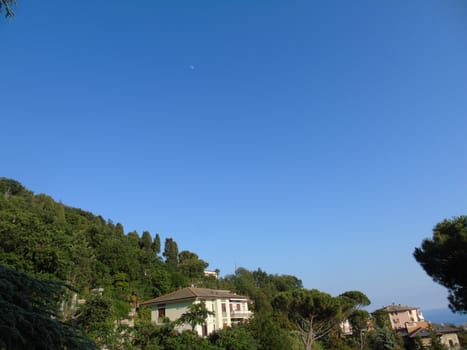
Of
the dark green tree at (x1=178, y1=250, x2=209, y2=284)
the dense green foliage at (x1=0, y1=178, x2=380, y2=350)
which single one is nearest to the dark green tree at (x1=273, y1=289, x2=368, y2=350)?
the dense green foliage at (x1=0, y1=178, x2=380, y2=350)

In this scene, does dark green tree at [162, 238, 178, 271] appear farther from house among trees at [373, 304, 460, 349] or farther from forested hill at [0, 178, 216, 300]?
house among trees at [373, 304, 460, 349]

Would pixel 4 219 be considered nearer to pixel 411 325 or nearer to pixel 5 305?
pixel 5 305

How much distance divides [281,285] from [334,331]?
39085 millimetres

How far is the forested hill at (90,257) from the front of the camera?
31219 mm

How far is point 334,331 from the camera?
3928 cm

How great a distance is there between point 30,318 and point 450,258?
19732 millimetres

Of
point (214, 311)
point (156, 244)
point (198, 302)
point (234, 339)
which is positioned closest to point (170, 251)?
point (156, 244)

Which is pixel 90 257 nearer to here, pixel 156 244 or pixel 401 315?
pixel 156 244

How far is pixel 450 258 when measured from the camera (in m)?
18.6

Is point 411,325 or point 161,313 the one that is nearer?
point 161,313

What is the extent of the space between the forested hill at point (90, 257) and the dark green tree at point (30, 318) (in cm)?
1687

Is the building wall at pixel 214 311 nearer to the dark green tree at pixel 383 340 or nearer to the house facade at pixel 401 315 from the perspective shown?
the dark green tree at pixel 383 340

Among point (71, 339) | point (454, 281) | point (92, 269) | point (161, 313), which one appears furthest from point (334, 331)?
point (71, 339)

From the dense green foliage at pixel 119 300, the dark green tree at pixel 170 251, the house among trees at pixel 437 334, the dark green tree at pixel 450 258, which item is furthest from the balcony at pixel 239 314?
the dark green tree at pixel 170 251
